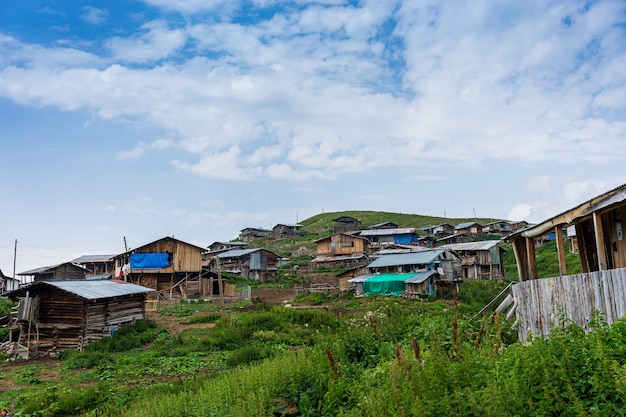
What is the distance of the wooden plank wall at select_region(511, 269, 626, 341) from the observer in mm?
8594

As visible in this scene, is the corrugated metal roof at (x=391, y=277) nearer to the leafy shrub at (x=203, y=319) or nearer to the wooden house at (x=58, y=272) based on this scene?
the leafy shrub at (x=203, y=319)

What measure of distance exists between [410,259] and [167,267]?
24690mm

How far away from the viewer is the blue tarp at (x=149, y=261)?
45.2 meters

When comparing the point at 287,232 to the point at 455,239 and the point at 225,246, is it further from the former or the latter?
the point at 455,239

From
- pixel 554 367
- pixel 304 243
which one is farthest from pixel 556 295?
pixel 304 243

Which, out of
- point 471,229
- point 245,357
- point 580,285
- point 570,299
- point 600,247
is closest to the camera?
point 580,285

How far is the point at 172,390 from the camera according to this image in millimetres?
11594

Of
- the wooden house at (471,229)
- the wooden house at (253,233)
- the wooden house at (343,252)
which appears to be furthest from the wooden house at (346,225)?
the wooden house at (343,252)

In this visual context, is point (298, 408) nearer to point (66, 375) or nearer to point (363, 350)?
point (363, 350)

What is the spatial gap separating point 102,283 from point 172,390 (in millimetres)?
17401

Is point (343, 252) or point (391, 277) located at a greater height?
point (343, 252)

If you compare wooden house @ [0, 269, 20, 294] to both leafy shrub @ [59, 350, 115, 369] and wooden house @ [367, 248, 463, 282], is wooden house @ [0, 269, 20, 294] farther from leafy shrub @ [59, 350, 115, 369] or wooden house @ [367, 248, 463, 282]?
wooden house @ [367, 248, 463, 282]

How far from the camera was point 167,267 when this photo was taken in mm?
45938

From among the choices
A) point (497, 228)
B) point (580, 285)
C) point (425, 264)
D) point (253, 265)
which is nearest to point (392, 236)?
point (497, 228)
